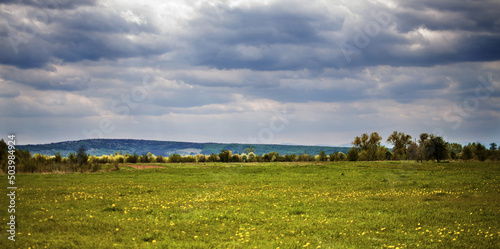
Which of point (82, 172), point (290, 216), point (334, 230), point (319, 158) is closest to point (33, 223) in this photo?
point (290, 216)

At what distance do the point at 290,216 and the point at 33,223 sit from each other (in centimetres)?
1175

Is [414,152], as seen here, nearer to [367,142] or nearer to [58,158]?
[367,142]

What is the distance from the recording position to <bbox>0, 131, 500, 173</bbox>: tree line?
50.3 meters

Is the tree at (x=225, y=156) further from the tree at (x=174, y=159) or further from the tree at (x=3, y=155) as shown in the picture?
the tree at (x=3, y=155)

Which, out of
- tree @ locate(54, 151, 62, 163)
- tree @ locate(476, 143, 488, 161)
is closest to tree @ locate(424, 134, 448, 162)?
tree @ locate(476, 143, 488, 161)

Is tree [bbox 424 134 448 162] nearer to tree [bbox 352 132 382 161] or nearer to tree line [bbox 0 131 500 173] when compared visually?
tree line [bbox 0 131 500 173]

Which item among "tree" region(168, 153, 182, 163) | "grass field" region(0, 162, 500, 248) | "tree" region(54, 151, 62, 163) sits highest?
"tree" region(54, 151, 62, 163)

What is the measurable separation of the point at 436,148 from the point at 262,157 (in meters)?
48.5

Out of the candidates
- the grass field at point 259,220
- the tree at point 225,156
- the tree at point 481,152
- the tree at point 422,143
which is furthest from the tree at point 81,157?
the tree at point 481,152

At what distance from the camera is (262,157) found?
337 ft

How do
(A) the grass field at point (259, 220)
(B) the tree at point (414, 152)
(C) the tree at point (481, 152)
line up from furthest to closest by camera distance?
(C) the tree at point (481, 152) < (B) the tree at point (414, 152) < (A) the grass field at point (259, 220)

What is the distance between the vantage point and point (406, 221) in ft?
54.1

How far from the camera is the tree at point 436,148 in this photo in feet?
214

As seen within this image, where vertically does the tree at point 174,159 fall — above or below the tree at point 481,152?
below
